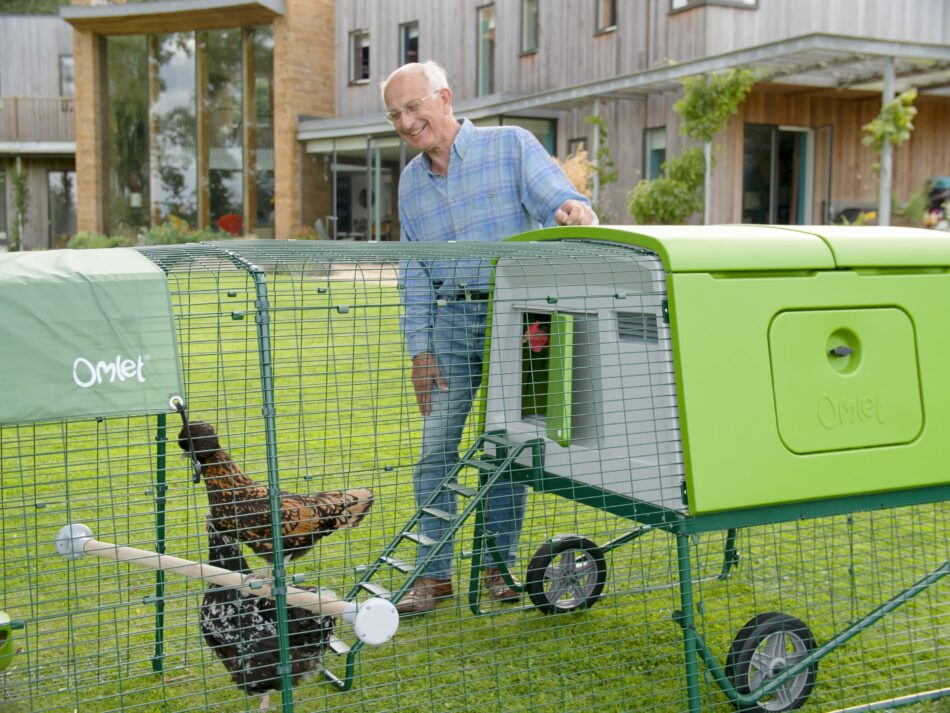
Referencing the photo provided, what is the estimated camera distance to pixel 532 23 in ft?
59.1

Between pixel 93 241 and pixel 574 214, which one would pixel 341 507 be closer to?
pixel 574 214

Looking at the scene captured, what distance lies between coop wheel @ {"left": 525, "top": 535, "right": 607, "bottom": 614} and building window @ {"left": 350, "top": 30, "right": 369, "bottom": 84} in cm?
2029

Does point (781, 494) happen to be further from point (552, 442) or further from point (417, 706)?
point (417, 706)

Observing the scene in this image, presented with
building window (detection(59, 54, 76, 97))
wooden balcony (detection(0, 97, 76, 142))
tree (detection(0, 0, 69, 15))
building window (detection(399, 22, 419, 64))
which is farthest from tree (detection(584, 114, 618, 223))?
tree (detection(0, 0, 69, 15))

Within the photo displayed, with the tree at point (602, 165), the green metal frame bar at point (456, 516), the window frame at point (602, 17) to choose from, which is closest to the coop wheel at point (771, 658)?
the green metal frame bar at point (456, 516)

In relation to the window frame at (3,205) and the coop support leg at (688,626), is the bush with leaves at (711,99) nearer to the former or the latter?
the coop support leg at (688,626)

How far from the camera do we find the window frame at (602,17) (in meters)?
15.8

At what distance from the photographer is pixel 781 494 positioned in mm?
2615

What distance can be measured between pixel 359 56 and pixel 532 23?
5957 millimetres

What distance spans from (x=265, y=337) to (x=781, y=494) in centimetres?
138

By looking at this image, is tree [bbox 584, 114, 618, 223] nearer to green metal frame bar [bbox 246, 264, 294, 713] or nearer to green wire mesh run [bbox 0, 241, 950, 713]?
green wire mesh run [bbox 0, 241, 950, 713]

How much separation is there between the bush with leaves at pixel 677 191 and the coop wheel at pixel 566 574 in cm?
1062

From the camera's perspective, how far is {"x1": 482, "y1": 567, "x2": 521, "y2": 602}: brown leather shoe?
3.69 metres

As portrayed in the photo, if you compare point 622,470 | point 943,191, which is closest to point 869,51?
point 943,191
